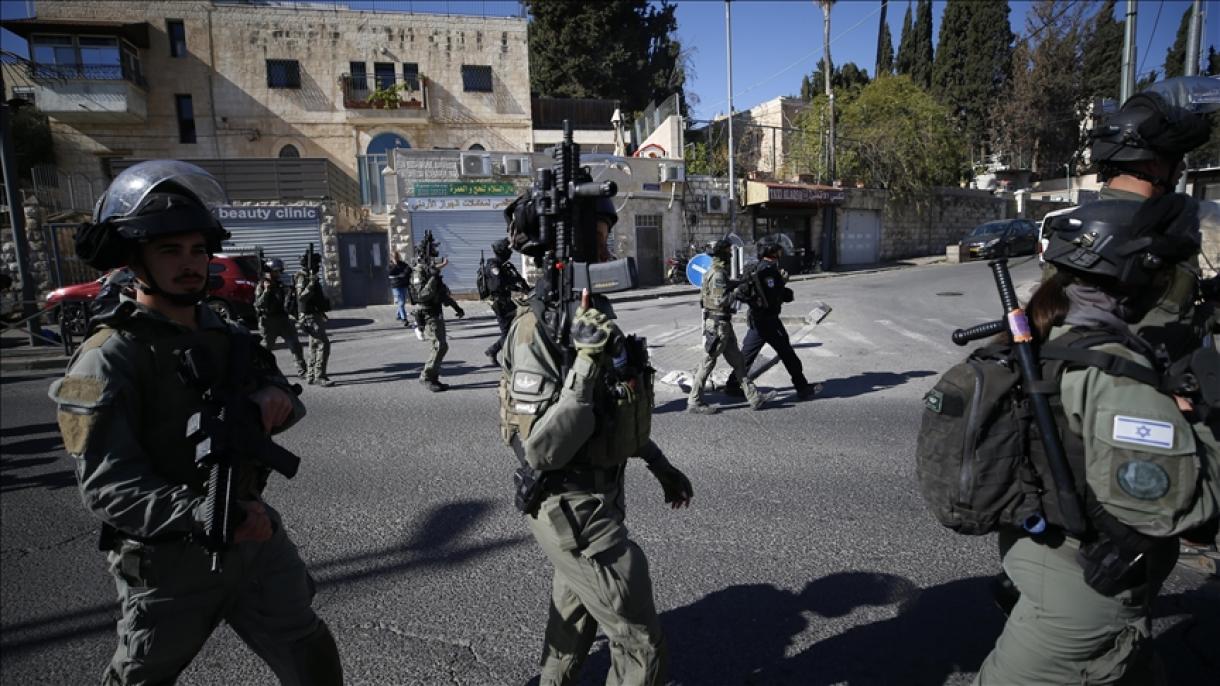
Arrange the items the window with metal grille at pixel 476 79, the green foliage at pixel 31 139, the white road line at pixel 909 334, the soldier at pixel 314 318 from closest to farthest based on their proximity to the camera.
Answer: the soldier at pixel 314 318 < the white road line at pixel 909 334 < the green foliage at pixel 31 139 < the window with metal grille at pixel 476 79

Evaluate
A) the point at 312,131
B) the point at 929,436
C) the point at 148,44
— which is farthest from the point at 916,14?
the point at 929,436

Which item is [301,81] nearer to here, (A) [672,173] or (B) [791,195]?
(A) [672,173]

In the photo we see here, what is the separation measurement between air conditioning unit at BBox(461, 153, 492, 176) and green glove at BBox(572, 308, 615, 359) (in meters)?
20.0

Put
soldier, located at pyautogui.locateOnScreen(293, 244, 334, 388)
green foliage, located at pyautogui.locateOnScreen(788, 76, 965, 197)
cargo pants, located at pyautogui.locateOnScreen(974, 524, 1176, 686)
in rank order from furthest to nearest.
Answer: green foliage, located at pyautogui.locateOnScreen(788, 76, 965, 197)
soldier, located at pyautogui.locateOnScreen(293, 244, 334, 388)
cargo pants, located at pyautogui.locateOnScreen(974, 524, 1176, 686)

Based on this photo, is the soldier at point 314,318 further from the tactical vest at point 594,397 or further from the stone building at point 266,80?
the stone building at point 266,80

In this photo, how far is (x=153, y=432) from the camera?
1917 mm

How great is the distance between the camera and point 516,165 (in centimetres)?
2144

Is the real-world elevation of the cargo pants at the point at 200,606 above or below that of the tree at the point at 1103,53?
below

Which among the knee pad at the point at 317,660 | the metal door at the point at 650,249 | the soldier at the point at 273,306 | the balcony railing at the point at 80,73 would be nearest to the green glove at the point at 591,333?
the knee pad at the point at 317,660

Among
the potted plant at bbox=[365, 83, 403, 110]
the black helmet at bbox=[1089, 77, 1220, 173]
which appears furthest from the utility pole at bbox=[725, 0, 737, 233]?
the black helmet at bbox=[1089, 77, 1220, 173]

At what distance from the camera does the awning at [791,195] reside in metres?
24.1

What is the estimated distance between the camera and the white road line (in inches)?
403

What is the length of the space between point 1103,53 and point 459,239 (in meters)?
38.5

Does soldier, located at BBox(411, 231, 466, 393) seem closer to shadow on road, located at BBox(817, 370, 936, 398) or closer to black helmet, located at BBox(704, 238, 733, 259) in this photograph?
black helmet, located at BBox(704, 238, 733, 259)
